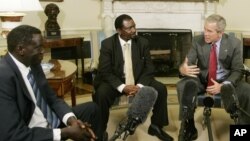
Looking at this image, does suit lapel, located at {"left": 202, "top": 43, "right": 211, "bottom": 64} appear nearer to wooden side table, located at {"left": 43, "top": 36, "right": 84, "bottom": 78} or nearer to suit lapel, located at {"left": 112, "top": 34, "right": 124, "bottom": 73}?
suit lapel, located at {"left": 112, "top": 34, "right": 124, "bottom": 73}

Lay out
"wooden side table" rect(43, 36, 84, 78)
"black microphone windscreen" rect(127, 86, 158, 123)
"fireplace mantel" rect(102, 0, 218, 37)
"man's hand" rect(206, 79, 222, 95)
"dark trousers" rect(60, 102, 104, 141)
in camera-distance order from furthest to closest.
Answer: "fireplace mantel" rect(102, 0, 218, 37), "wooden side table" rect(43, 36, 84, 78), "man's hand" rect(206, 79, 222, 95), "dark trousers" rect(60, 102, 104, 141), "black microphone windscreen" rect(127, 86, 158, 123)

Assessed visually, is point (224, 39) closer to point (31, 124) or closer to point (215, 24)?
point (215, 24)

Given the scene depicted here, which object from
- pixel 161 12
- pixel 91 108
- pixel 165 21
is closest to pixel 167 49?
pixel 165 21

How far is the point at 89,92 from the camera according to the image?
15.0 ft

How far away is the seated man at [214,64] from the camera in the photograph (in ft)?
9.71

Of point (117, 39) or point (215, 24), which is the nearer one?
point (215, 24)

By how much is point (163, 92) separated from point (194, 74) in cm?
32

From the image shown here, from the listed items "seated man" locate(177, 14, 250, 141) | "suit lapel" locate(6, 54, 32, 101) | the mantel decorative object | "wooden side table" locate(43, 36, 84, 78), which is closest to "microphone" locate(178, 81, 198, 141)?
"seated man" locate(177, 14, 250, 141)

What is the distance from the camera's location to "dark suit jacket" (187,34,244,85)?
307 cm

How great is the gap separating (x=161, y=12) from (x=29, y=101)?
147 inches

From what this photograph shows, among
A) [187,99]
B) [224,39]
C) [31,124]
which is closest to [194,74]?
[224,39]

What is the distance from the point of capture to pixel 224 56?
3.08 metres

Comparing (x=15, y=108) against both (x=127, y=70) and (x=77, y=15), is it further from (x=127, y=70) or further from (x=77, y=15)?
(x=77, y=15)

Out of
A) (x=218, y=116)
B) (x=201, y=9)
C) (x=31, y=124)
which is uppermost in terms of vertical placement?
(x=201, y=9)
